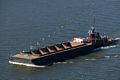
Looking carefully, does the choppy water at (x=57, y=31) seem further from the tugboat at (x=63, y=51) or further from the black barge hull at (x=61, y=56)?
the tugboat at (x=63, y=51)

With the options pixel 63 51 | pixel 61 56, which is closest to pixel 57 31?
pixel 63 51

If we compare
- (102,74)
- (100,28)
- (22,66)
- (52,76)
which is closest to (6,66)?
(22,66)

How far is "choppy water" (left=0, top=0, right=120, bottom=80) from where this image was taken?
96.9 m

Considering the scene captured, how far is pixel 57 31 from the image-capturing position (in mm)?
118688

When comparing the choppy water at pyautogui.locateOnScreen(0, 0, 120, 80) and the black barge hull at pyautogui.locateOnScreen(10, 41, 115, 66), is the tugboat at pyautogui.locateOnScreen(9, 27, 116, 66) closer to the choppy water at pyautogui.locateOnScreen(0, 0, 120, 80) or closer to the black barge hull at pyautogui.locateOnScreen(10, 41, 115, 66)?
the black barge hull at pyautogui.locateOnScreen(10, 41, 115, 66)

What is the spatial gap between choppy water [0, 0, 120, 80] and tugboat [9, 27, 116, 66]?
1457 millimetres

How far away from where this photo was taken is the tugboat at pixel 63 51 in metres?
101

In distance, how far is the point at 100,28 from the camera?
12144cm

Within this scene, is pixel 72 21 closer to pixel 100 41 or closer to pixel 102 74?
pixel 100 41

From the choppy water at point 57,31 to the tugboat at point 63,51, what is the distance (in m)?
1.46

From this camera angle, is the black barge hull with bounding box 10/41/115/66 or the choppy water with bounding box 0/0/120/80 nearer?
the choppy water with bounding box 0/0/120/80

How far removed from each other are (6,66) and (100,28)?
29167 millimetres

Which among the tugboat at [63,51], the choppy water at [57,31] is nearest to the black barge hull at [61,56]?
the tugboat at [63,51]

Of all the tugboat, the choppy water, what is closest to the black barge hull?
the tugboat
